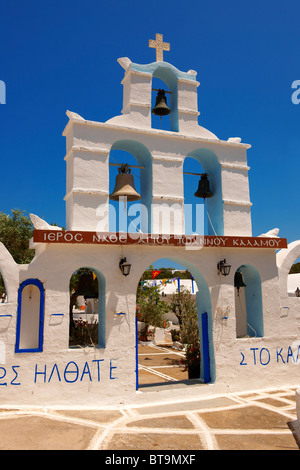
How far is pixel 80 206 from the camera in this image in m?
9.17

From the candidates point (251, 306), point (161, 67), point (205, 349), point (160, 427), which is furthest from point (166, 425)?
point (161, 67)

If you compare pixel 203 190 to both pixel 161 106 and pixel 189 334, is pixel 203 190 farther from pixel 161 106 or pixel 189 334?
pixel 189 334

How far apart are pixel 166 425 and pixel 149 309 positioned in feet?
45.1

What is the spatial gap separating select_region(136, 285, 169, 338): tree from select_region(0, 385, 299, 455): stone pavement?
11.9 metres

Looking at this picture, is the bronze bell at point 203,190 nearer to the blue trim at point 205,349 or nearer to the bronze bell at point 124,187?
the bronze bell at point 124,187

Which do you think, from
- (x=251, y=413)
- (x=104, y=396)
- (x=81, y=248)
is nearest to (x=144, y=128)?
(x=81, y=248)

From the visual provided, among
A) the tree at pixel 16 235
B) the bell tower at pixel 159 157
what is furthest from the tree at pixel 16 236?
the bell tower at pixel 159 157

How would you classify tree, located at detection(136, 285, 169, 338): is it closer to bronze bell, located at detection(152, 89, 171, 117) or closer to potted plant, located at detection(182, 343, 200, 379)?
potted plant, located at detection(182, 343, 200, 379)

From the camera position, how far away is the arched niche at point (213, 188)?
35.2 feet

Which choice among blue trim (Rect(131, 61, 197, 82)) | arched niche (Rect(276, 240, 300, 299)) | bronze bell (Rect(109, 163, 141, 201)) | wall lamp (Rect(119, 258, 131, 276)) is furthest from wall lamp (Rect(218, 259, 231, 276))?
blue trim (Rect(131, 61, 197, 82))

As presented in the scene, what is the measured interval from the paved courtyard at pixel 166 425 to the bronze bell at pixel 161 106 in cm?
760

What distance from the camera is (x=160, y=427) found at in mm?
7121

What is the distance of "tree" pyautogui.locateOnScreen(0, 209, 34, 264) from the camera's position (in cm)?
1872
